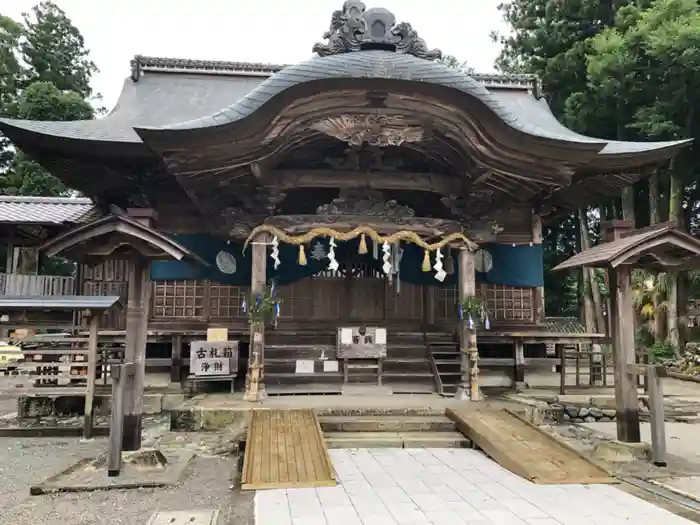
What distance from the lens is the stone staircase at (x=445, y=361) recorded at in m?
8.77

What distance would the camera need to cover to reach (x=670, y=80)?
50.2ft

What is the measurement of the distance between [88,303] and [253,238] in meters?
2.49

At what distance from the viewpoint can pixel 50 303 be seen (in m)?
6.58

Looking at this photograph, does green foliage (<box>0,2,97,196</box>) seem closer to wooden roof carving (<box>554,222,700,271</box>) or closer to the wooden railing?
the wooden railing

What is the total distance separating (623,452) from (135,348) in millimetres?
5323

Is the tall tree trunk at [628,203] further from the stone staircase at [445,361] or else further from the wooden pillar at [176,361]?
the wooden pillar at [176,361]

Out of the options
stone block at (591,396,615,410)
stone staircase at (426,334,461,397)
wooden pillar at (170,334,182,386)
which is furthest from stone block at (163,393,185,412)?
stone block at (591,396,615,410)

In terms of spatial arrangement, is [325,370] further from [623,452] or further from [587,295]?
[587,295]

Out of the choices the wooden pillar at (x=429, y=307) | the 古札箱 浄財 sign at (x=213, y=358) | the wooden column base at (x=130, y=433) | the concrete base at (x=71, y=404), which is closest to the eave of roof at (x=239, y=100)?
the 古札箱 浄財 sign at (x=213, y=358)

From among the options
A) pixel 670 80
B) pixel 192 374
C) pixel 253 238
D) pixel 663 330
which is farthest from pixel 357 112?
pixel 663 330

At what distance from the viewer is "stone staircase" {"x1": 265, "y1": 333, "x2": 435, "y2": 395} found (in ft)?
29.1

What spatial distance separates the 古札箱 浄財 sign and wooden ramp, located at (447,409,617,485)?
376 centimetres

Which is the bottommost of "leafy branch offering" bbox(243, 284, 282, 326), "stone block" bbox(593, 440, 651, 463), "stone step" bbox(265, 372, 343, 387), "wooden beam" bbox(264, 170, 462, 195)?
"stone block" bbox(593, 440, 651, 463)

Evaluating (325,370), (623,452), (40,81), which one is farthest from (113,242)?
(40,81)
